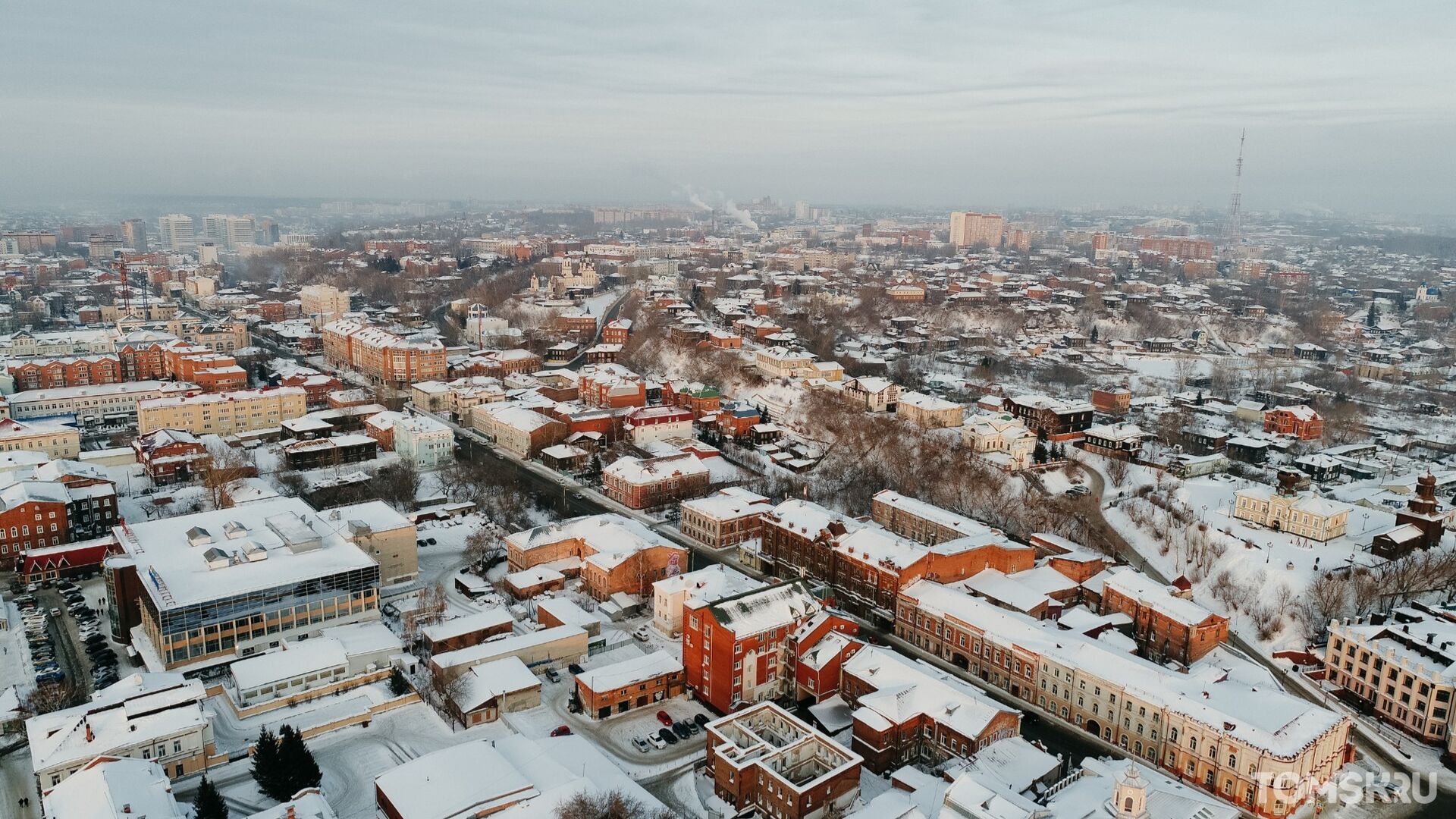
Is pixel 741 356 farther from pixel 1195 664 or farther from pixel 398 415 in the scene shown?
pixel 1195 664

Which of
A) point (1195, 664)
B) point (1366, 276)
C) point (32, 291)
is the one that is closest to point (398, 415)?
point (1195, 664)

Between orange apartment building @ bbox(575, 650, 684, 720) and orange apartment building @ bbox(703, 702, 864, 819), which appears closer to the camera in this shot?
orange apartment building @ bbox(703, 702, 864, 819)

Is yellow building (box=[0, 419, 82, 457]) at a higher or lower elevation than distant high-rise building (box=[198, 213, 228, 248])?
lower

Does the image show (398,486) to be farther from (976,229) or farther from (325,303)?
(976,229)

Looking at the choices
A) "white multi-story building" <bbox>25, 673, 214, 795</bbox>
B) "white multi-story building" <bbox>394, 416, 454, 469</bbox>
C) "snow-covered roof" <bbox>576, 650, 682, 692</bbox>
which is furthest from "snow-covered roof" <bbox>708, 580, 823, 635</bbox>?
"white multi-story building" <bbox>394, 416, 454, 469</bbox>

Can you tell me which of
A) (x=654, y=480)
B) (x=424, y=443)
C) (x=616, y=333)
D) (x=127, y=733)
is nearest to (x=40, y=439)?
(x=424, y=443)

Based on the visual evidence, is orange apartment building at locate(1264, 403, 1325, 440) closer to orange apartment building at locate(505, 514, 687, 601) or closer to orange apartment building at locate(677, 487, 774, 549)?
orange apartment building at locate(677, 487, 774, 549)

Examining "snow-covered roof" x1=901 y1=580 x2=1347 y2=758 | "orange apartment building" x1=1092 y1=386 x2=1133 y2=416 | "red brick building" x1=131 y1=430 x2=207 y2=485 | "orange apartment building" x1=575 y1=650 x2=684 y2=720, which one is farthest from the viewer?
"orange apartment building" x1=1092 y1=386 x2=1133 y2=416
